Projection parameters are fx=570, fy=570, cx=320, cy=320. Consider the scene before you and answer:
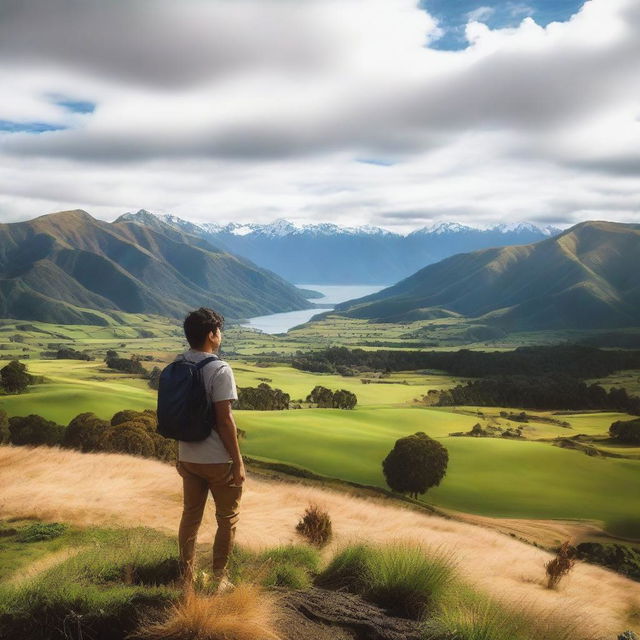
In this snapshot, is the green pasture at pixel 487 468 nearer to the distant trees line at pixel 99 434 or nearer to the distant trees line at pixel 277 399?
the distant trees line at pixel 99 434

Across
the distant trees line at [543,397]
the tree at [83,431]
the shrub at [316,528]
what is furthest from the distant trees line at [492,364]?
the shrub at [316,528]

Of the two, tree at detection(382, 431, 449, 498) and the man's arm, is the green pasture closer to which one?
tree at detection(382, 431, 449, 498)

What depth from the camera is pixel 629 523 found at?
49.1 meters

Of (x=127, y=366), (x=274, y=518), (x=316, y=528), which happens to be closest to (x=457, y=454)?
(x=274, y=518)

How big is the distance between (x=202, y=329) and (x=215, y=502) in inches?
87.3

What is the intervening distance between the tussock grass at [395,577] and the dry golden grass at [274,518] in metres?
1.68

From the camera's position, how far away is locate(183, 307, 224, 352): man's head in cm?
731

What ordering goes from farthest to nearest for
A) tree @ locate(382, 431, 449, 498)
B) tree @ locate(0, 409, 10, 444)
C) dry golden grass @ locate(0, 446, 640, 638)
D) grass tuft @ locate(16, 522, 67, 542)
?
1. tree @ locate(382, 431, 449, 498)
2. tree @ locate(0, 409, 10, 444)
3. dry golden grass @ locate(0, 446, 640, 638)
4. grass tuft @ locate(16, 522, 67, 542)

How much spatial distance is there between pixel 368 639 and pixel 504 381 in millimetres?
143253

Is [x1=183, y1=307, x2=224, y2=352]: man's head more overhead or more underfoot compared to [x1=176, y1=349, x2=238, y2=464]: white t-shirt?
more overhead

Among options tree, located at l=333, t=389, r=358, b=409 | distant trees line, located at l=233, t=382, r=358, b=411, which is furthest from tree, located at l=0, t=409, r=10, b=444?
tree, located at l=333, t=389, r=358, b=409

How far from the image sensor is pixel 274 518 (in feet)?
45.6

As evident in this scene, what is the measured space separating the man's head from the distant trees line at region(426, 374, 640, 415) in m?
117

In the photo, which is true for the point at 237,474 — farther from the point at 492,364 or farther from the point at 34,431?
the point at 492,364
